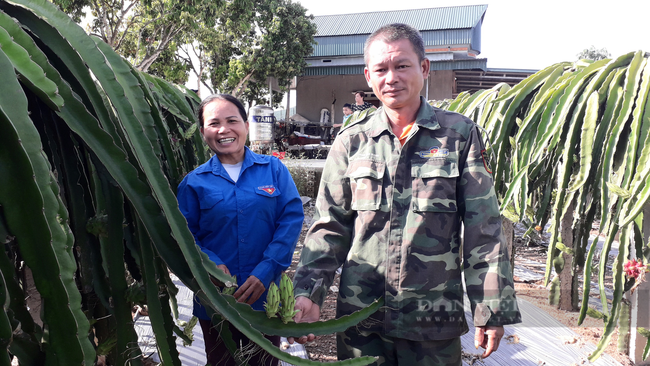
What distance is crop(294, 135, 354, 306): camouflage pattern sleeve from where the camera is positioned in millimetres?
1790

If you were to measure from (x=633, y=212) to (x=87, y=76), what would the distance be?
230 centimetres

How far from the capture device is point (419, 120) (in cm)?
177

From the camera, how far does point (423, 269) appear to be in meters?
1.71

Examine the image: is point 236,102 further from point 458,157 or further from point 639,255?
point 639,255

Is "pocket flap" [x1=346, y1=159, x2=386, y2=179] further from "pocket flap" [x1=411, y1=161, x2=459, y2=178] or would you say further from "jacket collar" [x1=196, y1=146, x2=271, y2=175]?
"jacket collar" [x1=196, y1=146, x2=271, y2=175]

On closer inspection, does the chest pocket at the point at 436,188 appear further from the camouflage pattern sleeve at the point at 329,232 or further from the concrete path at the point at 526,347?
the concrete path at the point at 526,347

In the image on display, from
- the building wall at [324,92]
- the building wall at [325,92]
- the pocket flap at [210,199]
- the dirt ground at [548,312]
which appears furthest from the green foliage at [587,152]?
the building wall at [324,92]

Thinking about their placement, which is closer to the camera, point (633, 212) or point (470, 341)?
point (633, 212)

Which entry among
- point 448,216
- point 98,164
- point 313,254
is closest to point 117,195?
point 98,164

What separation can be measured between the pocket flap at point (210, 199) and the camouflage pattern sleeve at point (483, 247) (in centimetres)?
105

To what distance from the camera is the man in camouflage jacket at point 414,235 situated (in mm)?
1665

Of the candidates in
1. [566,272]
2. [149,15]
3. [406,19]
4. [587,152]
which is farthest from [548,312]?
[406,19]

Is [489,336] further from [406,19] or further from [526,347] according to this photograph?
[406,19]

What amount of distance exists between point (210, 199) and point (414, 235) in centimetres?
93
